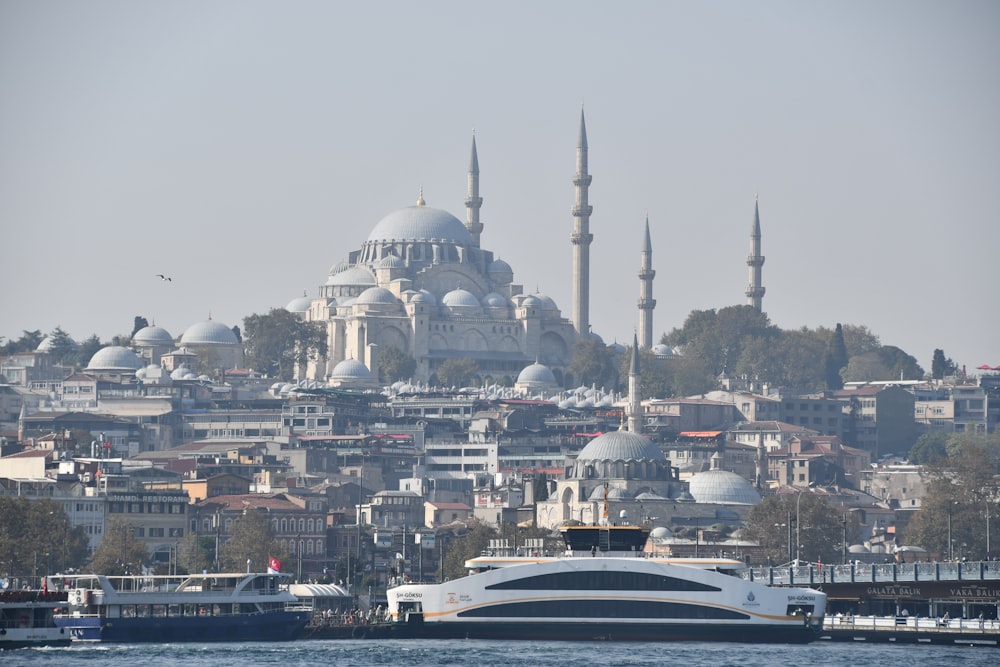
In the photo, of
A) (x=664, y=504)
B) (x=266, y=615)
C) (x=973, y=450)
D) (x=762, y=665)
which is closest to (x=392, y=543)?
(x=664, y=504)

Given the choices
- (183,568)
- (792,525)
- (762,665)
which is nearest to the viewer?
(762,665)

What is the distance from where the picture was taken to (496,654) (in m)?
86.3

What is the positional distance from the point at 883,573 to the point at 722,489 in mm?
51523

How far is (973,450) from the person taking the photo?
152m

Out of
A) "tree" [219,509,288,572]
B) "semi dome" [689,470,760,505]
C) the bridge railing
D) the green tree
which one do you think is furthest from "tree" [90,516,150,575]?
"semi dome" [689,470,760,505]

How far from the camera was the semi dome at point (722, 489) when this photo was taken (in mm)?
150750

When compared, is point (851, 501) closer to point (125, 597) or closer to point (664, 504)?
point (664, 504)

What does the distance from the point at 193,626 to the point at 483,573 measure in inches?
357

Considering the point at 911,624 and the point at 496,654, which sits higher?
the point at 911,624

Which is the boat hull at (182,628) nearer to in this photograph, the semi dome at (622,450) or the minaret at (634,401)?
the semi dome at (622,450)

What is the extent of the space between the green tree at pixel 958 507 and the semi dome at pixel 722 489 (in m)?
9.15

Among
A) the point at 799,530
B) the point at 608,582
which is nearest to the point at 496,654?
the point at 608,582

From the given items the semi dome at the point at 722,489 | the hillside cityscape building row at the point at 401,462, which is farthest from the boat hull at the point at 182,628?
the semi dome at the point at 722,489

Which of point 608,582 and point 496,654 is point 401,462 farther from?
point 496,654
